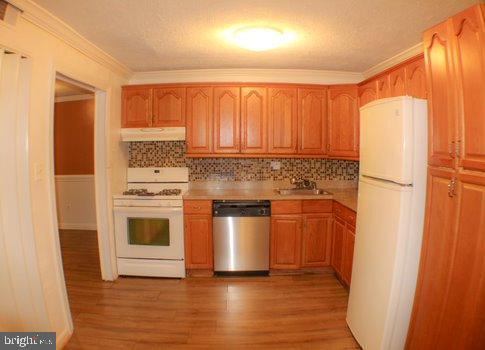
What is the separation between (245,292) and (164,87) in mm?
2463

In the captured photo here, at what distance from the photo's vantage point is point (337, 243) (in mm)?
2922

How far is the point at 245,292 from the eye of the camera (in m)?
2.71

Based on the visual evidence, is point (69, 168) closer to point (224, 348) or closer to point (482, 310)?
point (224, 348)

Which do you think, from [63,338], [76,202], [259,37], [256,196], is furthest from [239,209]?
[76,202]

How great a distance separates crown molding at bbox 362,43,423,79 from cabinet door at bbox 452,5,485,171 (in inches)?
49.7

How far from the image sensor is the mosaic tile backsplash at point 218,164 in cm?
351

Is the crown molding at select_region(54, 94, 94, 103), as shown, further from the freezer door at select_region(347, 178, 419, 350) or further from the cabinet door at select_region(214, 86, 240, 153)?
the freezer door at select_region(347, 178, 419, 350)

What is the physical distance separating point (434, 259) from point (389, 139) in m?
0.71

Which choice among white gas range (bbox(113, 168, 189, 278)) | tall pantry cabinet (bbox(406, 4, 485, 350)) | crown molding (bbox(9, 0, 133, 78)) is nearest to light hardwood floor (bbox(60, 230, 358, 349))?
white gas range (bbox(113, 168, 189, 278))

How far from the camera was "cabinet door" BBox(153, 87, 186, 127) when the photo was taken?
3205 mm

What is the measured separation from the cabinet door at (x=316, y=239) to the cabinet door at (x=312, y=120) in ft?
2.66

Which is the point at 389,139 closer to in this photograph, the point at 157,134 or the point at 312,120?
the point at 312,120

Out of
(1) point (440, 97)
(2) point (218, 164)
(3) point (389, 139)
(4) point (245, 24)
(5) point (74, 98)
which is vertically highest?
(4) point (245, 24)

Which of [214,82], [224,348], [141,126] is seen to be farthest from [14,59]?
[224,348]
